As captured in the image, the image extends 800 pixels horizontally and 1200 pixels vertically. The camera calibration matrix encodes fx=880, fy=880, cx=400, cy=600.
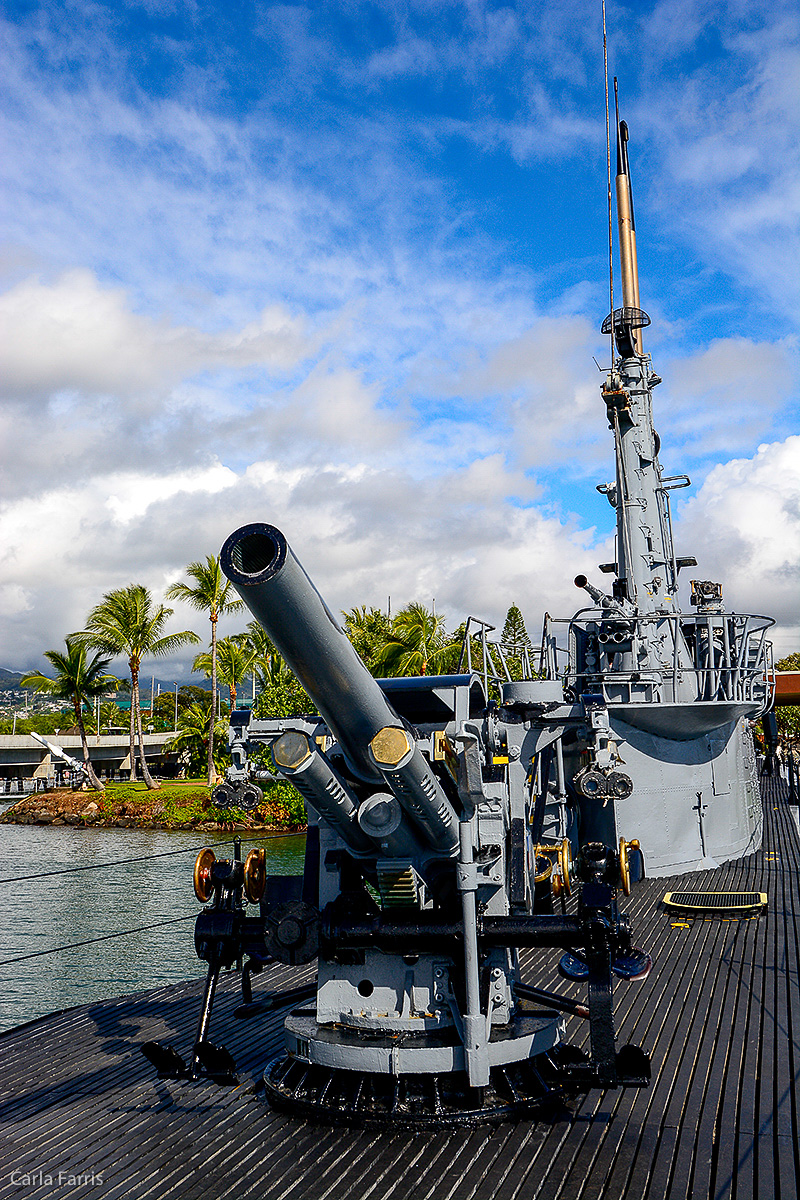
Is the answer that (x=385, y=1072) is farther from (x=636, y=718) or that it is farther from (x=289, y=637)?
(x=636, y=718)

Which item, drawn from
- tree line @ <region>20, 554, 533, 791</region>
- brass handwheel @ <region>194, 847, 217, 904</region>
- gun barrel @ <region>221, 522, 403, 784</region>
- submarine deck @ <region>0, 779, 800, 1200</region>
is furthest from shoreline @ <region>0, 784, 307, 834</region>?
gun barrel @ <region>221, 522, 403, 784</region>

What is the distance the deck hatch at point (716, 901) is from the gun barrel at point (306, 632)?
326 inches

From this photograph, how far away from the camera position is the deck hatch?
12008mm

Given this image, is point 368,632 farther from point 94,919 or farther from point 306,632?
point 306,632

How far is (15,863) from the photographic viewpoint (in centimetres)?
2845

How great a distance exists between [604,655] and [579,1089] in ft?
34.7

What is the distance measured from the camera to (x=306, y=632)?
491cm

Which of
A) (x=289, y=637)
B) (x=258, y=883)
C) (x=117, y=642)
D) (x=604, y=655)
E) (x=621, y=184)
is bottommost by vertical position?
(x=258, y=883)

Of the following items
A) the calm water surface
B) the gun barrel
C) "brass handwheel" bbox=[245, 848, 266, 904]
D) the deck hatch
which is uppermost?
the gun barrel

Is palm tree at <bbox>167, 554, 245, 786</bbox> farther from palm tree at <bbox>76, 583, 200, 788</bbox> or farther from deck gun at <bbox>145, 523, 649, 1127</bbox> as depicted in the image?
deck gun at <bbox>145, 523, 649, 1127</bbox>

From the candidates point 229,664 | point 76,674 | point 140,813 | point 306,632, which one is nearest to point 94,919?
point 140,813

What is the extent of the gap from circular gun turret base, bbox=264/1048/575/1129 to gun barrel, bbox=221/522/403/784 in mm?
2455

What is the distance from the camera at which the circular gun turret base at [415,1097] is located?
6.00 metres

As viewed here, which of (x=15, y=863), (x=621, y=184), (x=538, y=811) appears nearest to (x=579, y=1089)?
(x=538, y=811)
